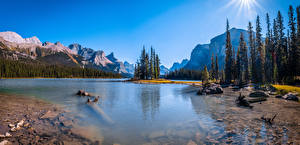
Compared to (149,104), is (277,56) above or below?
above

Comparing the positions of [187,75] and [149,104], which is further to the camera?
[187,75]

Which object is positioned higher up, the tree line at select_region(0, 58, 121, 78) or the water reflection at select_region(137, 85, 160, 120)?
the tree line at select_region(0, 58, 121, 78)

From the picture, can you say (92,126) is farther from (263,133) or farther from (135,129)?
(263,133)

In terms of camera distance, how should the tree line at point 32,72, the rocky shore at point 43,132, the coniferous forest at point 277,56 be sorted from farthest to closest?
1. the tree line at point 32,72
2. the coniferous forest at point 277,56
3. the rocky shore at point 43,132

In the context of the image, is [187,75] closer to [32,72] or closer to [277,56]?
[277,56]

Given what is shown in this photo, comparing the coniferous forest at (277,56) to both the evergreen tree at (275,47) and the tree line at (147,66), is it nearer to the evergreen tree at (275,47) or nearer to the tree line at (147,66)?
the evergreen tree at (275,47)

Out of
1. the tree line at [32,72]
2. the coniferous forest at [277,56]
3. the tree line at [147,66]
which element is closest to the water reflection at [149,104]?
the coniferous forest at [277,56]

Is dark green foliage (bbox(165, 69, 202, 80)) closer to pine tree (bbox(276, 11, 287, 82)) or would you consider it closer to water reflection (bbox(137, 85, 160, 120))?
pine tree (bbox(276, 11, 287, 82))

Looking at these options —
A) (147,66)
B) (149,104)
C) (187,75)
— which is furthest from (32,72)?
(149,104)

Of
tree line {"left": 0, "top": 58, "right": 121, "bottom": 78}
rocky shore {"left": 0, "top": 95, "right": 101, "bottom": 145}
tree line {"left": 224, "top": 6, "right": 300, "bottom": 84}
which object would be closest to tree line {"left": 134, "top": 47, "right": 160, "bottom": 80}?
tree line {"left": 224, "top": 6, "right": 300, "bottom": 84}

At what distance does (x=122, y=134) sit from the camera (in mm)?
8570

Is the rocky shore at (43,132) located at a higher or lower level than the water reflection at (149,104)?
higher

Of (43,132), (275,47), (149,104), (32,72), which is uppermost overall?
(275,47)

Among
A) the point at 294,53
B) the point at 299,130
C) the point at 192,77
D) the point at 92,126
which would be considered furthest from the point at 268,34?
the point at 192,77
